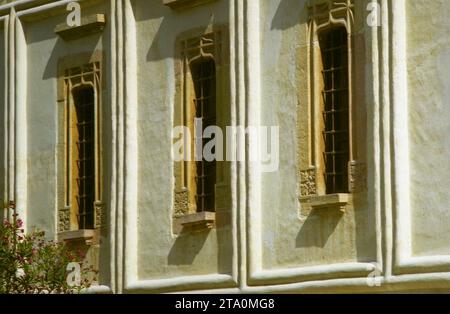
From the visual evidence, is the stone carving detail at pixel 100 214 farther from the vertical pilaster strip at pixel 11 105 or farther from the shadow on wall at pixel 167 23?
the shadow on wall at pixel 167 23

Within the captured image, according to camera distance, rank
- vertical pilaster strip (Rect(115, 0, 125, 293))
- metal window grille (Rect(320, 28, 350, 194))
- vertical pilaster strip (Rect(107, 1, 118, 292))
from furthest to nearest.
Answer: vertical pilaster strip (Rect(107, 1, 118, 292)) < vertical pilaster strip (Rect(115, 0, 125, 293)) < metal window grille (Rect(320, 28, 350, 194))

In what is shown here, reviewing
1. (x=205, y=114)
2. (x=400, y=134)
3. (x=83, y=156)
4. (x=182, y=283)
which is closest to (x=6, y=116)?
(x=83, y=156)

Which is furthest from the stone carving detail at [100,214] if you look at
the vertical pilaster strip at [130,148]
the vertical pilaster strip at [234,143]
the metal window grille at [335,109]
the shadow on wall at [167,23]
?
the metal window grille at [335,109]

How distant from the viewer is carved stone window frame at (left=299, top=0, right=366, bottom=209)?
29.1 m

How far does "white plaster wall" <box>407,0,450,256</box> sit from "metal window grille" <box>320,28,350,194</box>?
4.92ft

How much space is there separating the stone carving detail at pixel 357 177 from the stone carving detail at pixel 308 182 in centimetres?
84

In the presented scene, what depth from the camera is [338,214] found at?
28906 mm

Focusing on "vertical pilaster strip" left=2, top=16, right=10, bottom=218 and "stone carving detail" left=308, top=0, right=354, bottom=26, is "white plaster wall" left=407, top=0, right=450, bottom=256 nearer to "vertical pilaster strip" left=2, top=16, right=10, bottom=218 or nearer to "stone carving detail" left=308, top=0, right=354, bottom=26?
"stone carving detail" left=308, top=0, right=354, bottom=26

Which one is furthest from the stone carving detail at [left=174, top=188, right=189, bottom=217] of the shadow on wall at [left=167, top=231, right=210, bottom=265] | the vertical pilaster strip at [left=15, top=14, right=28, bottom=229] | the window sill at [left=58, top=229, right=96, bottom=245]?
the vertical pilaster strip at [left=15, top=14, right=28, bottom=229]

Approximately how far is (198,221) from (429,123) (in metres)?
5.08

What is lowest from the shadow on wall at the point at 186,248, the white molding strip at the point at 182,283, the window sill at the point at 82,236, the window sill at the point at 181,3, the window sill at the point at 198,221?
the white molding strip at the point at 182,283

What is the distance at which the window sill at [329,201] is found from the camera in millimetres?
28703

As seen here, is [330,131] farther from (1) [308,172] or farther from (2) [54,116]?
(2) [54,116]

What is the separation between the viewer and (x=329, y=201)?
94.9 ft
